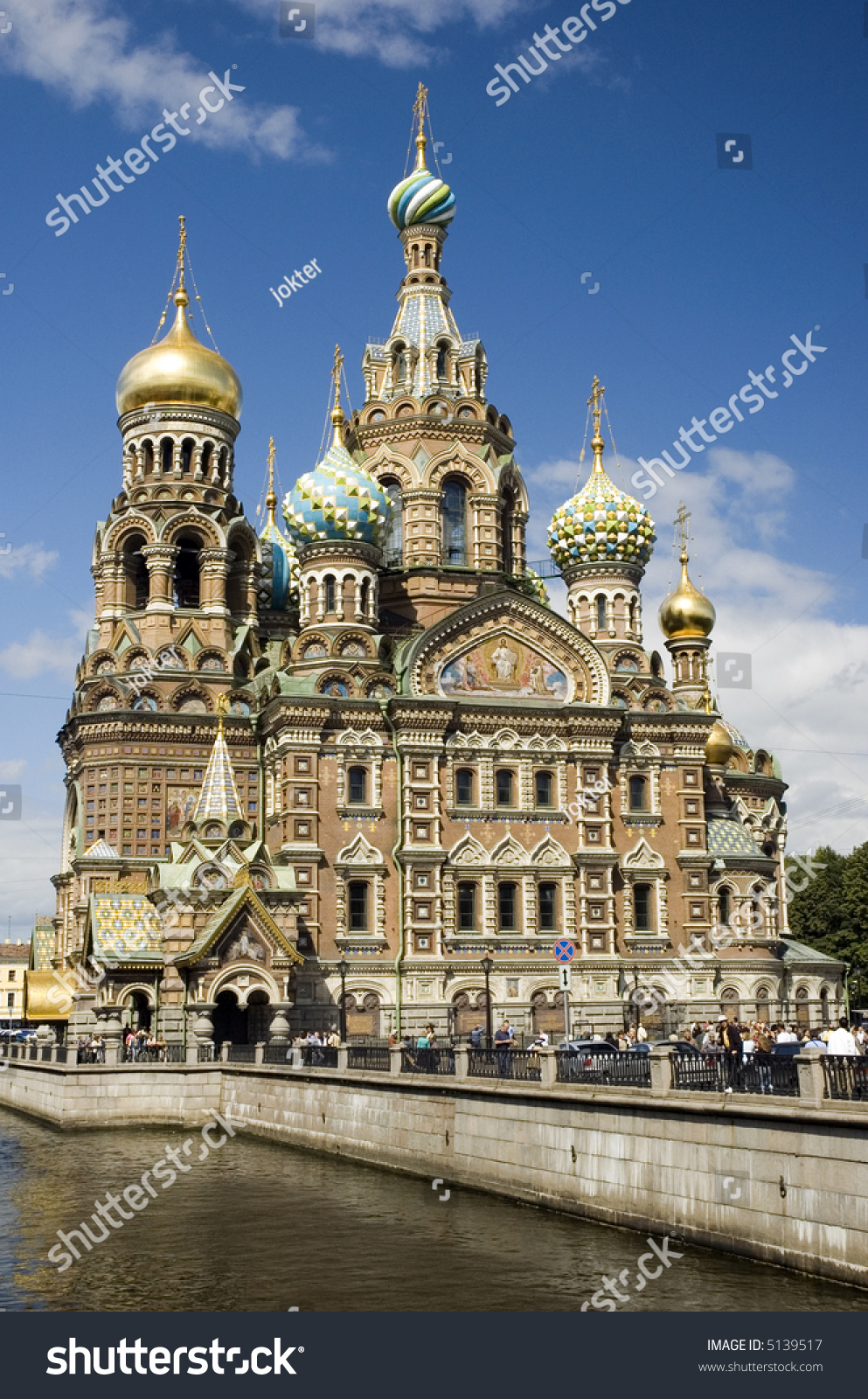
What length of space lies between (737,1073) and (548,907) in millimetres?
24714

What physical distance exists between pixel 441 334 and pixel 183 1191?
111ft

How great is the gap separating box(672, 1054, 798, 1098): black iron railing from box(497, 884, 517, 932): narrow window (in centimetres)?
2293

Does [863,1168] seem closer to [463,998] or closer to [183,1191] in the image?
[183,1191]

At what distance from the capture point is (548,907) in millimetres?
42938

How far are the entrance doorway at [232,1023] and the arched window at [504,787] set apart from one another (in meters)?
9.32

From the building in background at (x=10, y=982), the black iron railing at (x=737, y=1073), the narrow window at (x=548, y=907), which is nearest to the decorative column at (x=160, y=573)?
the narrow window at (x=548, y=907)

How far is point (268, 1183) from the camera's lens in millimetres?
24375

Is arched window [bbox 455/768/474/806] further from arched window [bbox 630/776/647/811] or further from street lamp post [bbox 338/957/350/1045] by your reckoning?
street lamp post [bbox 338/957/350/1045]

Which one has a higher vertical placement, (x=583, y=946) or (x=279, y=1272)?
(x=583, y=946)

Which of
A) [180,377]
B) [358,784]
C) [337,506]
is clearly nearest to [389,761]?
[358,784]

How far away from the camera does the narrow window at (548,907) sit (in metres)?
42.7

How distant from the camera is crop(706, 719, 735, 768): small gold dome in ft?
170

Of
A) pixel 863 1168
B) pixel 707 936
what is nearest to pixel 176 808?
pixel 707 936

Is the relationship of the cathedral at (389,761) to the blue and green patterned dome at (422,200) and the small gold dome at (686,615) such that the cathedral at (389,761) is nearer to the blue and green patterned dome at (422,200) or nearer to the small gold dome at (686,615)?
the blue and green patterned dome at (422,200)
